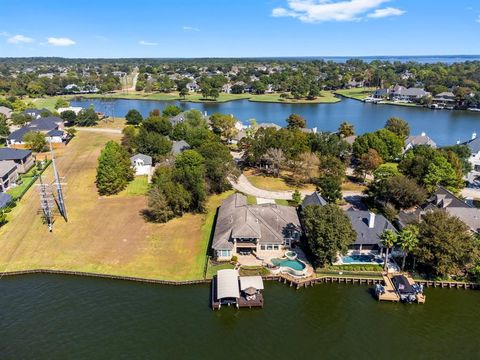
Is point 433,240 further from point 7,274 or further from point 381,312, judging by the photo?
point 7,274

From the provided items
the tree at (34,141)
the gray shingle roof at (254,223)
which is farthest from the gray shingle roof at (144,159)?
the gray shingle roof at (254,223)

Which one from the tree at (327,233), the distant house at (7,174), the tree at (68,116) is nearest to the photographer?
the tree at (327,233)

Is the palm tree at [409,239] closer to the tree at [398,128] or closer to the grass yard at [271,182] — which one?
the grass yard at [271,182]

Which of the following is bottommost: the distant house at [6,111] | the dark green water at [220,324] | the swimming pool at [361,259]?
the dark green water at [220,324]

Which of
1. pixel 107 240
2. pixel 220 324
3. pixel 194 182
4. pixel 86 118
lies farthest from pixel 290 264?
pixel 86 118

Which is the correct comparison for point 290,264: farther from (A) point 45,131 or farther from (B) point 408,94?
(B) point 408,94

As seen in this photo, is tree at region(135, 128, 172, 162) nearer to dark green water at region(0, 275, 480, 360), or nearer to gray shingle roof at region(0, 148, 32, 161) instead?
gray shingle roof at region(0, 148, 32, 161)

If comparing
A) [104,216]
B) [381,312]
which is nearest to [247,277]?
[381,312]

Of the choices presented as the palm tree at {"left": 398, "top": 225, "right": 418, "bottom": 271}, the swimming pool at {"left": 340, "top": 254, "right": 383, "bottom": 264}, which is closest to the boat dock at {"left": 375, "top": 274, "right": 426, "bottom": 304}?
the palm tree at {"left": 398, "top": 225, "right": 418, "bottom": 271}
